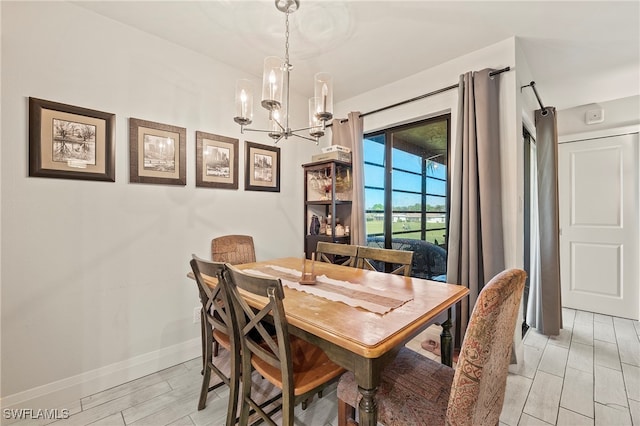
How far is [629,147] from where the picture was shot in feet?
9.66

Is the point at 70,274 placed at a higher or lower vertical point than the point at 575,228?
lower

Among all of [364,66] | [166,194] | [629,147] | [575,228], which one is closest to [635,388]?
[575,228]

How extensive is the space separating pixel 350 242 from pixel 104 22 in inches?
108

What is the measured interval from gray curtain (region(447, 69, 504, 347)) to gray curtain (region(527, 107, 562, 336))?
107cm

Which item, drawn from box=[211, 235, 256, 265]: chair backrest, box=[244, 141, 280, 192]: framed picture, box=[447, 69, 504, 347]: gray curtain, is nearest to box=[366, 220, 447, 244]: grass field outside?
box=[447, 69, 504, 347]: gray curtain

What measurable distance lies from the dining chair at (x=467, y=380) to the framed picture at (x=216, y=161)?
6.24ft

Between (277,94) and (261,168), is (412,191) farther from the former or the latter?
(277,94)

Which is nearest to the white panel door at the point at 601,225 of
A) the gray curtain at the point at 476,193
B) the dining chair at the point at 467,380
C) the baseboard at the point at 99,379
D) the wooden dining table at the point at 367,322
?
the gray curtain at the point at 476,193

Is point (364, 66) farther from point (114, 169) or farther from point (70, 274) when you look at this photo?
Answer: point (70, 274)

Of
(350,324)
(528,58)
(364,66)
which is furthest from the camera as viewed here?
(364,66)

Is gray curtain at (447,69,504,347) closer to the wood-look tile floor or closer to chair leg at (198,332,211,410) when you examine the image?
the wood-look tile floor

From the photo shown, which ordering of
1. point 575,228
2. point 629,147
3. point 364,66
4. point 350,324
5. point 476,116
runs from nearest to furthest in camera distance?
point 350,324, point 476,116, point 364,66, point 629,147, point 575,228

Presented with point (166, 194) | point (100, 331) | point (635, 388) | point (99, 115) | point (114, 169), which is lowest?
point (635, 388)

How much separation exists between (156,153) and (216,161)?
477 mm
